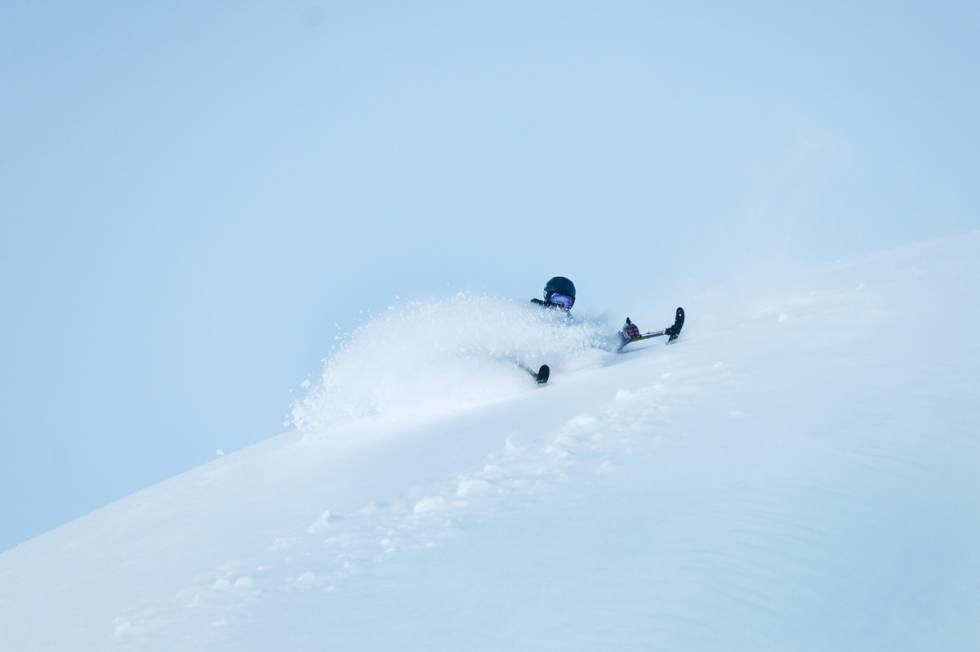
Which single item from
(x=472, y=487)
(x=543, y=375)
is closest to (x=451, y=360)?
(x=543, y=375)

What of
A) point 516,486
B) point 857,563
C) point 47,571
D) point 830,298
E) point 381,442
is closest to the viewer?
point 857,563

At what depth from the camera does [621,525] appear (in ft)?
10.7

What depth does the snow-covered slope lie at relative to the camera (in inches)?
97.7

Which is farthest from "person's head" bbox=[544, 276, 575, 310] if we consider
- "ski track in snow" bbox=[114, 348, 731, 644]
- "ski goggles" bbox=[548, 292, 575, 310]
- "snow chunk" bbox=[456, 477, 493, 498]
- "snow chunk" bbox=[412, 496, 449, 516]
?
"snow chunk" bbox=[412, 496, 449, 516]

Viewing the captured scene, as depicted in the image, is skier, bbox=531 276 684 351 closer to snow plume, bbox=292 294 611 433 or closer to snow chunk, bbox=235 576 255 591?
snow plume, bbox=292 294 611 433

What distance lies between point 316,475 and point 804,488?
429cm

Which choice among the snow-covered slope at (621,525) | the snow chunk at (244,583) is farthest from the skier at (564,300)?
the snow chunk at (244,583)

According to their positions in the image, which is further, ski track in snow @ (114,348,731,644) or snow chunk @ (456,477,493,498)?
snow chunk @ (456,477,493,498)

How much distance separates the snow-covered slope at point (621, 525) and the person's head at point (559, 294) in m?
2.96

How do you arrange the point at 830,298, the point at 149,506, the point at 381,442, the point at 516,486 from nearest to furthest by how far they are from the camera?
the point at 516,486
the point at 381,442
the point at 149,506
the point at 830,298

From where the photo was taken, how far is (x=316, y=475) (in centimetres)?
595

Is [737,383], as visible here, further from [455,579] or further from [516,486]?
[455,579]

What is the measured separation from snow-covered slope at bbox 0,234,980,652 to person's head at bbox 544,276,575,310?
2960 millimetres

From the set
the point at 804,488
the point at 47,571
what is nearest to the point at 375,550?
the point at 804,488
